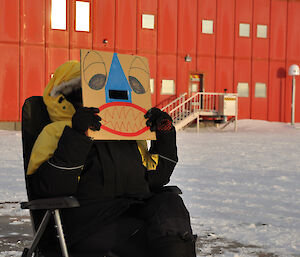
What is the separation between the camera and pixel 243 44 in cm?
2277

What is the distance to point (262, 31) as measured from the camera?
23.3 meters

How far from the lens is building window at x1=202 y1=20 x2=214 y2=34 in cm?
2208

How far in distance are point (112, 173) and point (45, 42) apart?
60.1ft

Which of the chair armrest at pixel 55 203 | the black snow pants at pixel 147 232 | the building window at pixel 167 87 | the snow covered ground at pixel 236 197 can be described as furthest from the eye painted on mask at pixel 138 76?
the building window at pixel 167 87

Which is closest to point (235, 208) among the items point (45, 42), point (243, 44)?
point (45, 42)

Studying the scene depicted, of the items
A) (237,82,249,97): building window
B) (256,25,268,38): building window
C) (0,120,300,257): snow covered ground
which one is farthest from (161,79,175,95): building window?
(0,120,300,257): snow covered ground

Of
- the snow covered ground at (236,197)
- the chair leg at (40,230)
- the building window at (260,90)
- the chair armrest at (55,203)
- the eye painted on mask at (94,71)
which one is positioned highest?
the eye painted on mask at (94,71)

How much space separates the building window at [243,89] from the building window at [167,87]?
3464mm

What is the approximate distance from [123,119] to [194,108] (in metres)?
17.3

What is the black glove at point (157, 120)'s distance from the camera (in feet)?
8.68

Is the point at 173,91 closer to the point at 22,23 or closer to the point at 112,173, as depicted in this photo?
the point at 22,23

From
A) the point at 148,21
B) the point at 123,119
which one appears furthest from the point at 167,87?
the point at 123,119

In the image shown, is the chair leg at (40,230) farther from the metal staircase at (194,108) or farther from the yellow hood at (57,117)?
the metal staircase at (194,108)

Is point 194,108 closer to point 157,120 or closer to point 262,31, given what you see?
point 262,31
